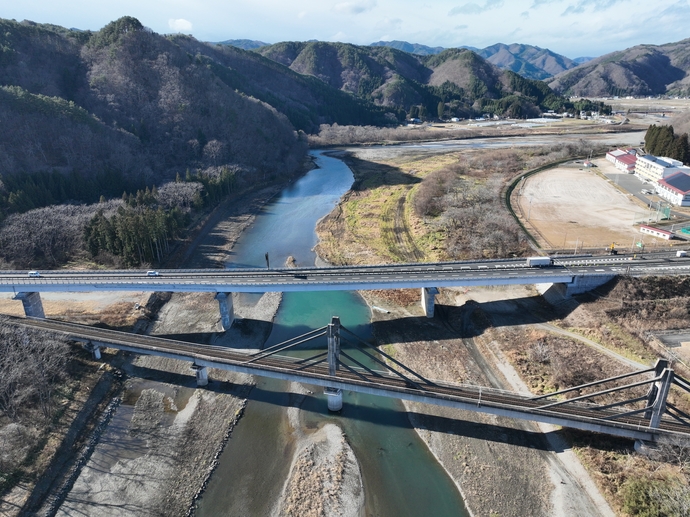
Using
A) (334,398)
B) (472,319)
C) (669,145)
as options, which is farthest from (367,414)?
(669,145)

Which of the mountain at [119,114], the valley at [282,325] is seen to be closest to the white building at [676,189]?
the valley at [282,325]

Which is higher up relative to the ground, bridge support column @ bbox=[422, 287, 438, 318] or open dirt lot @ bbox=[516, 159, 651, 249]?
open dirt lot @ bbox=[516, 159, 651, 249]

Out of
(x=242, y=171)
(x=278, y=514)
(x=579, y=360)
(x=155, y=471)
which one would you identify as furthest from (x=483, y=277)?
(x=242, y=171)

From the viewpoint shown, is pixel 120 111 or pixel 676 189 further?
pixel 120 111

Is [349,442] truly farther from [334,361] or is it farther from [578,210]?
[578,210]

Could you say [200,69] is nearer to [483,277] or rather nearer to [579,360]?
[483,277]

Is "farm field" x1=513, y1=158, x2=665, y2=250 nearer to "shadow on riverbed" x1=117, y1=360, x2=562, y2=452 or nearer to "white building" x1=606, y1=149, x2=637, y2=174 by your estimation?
"white building" x1=606, y1=149, x2=637, y2=174

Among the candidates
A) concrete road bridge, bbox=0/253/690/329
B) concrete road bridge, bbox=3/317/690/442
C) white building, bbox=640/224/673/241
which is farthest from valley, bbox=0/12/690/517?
concrete road bridge, bbox=0/253/690/329
